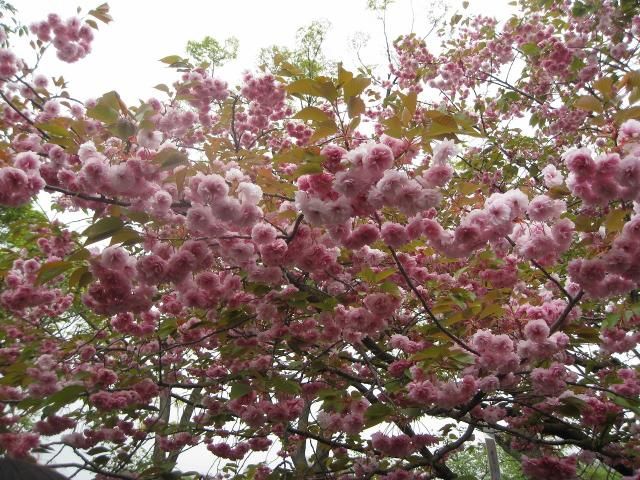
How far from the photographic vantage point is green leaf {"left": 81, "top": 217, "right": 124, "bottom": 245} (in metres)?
1.77

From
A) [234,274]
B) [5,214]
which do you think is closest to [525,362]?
[234,274]

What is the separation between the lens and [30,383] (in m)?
2.94

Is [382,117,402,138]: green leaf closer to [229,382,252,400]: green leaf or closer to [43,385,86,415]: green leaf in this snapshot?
[229,382,252,400]: green leaf

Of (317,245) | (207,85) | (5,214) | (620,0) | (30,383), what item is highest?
(620,0)

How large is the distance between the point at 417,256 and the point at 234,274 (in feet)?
4.46

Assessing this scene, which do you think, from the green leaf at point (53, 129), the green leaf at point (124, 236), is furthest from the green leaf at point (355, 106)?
the green leaf at point (53, 129)

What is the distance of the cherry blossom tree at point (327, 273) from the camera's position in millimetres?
1783

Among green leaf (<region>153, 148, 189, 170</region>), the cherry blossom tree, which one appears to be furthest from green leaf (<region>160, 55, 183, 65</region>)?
green leaf (<region>153, 148, 189, 170</region>)

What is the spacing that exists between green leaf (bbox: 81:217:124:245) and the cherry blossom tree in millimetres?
18

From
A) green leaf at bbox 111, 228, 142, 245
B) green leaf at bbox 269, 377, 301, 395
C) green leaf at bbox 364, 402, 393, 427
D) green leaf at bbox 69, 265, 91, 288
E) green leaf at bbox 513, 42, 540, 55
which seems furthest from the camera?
green leaf at bbox 513, 42, 540, 55

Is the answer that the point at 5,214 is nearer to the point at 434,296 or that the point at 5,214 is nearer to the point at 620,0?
the point at 434,296

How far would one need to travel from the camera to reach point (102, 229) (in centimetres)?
178

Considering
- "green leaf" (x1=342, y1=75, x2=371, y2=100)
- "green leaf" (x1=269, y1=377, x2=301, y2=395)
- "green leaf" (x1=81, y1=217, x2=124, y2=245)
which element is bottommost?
"green leaf" (x1=81, y1=217, x2=124, y2=245)

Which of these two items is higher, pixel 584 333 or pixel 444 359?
pixel 584 333
